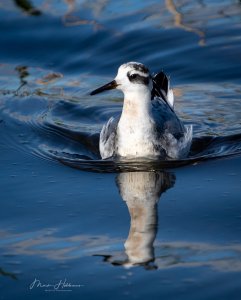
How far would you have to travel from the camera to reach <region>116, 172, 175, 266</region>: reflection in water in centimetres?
720

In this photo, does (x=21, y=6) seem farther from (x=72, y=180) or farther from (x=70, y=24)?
(x=72, y=180)

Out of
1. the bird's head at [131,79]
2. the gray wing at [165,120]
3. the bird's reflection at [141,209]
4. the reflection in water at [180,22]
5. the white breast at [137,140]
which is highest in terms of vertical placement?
the reflection in water at [180,22]

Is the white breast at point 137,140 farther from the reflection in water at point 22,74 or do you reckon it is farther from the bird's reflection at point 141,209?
the reflection in water at point 22,74

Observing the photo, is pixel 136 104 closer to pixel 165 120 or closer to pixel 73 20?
pixel 165 120

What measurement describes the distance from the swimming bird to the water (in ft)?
0.60

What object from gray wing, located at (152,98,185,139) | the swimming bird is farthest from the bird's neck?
gray wing, located at (152,98,185,139)

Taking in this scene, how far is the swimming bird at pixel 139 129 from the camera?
377 inches

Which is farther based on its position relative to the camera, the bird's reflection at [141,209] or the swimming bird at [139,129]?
the swimming bird at [139,129]

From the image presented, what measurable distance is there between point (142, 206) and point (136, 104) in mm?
1669

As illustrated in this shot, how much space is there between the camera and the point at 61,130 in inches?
429

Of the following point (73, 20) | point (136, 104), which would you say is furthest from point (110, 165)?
point (73, 20)

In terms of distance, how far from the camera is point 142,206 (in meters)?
8.34

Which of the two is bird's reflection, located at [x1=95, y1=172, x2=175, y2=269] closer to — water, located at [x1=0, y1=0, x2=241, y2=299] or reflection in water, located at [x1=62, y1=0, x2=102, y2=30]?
water, located at [x1=0, y1=0, x2=241, y2=299]

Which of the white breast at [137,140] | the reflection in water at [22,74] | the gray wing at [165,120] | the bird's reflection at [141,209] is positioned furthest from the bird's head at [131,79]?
the reflection in water at [22,74]
